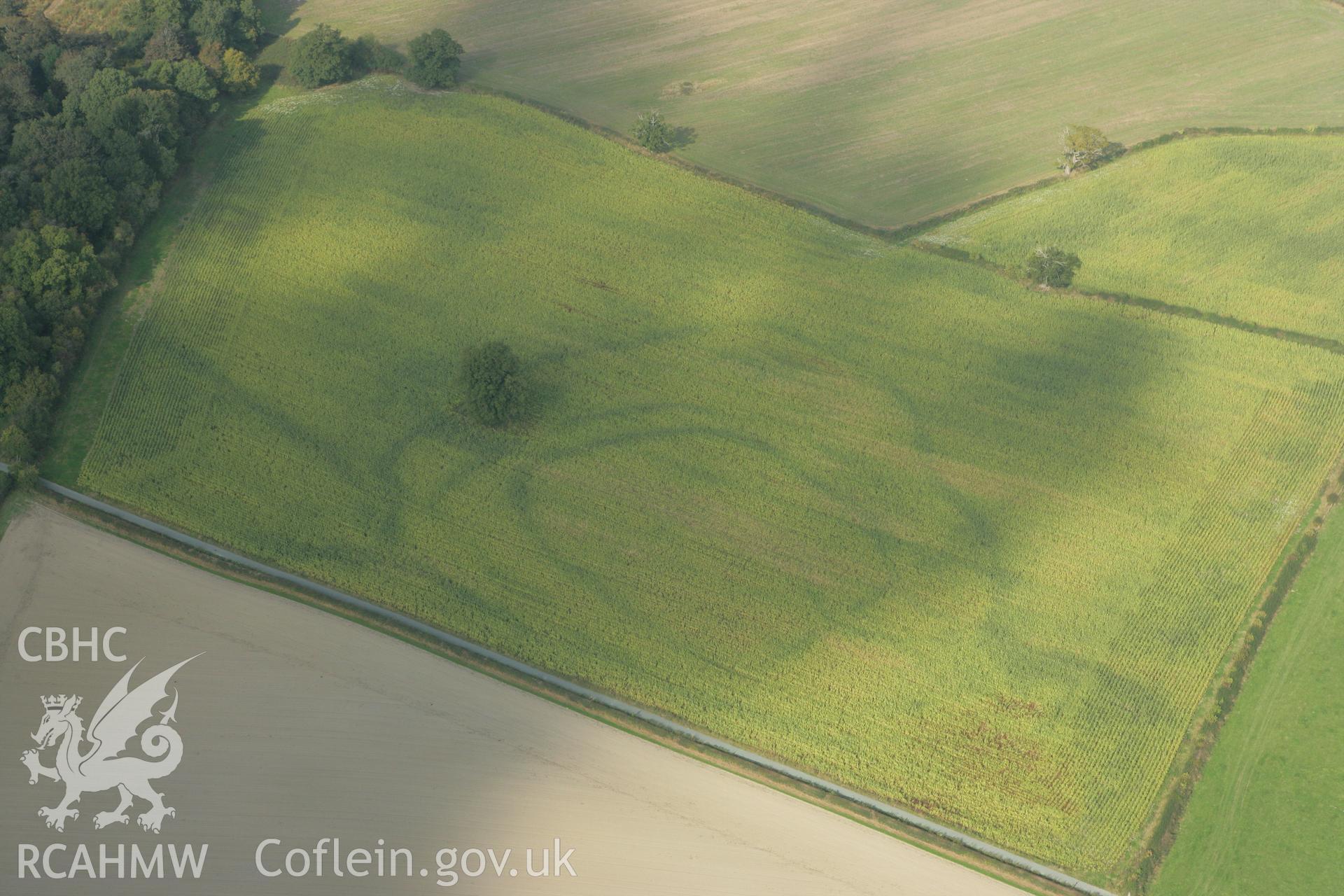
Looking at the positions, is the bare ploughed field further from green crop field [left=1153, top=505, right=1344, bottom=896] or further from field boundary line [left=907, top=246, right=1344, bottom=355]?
field boundary line [left=907, top=246, right=1344, bottom=355]

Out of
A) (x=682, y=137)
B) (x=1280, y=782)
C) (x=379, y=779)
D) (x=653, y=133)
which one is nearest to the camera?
(x=379, y=779)

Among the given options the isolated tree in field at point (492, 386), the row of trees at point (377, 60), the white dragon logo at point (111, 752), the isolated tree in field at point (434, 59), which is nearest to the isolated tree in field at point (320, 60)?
the row of trees at point (377, 60)

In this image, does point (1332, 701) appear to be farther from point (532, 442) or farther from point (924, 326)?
point (532, 442)

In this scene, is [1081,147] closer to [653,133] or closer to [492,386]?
[653,133]

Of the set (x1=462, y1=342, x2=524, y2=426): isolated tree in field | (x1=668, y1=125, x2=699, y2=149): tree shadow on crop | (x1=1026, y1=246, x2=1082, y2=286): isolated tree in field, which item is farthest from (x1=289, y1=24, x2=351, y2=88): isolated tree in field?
(x1=1026, y1=246, x2=1082, y2=286): isolated tree in field

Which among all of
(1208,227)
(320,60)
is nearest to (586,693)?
(1208,227)

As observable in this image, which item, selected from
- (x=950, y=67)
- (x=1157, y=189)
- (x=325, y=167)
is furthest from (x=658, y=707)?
(x=950, y=67)

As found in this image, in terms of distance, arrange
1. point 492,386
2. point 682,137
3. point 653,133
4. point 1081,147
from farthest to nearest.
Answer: point 682,137, point 653,133, point 1081,147, point 492,386

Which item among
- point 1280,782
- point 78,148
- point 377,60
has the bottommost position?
point 1280,782

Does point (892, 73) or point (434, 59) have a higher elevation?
point (892, 73)
